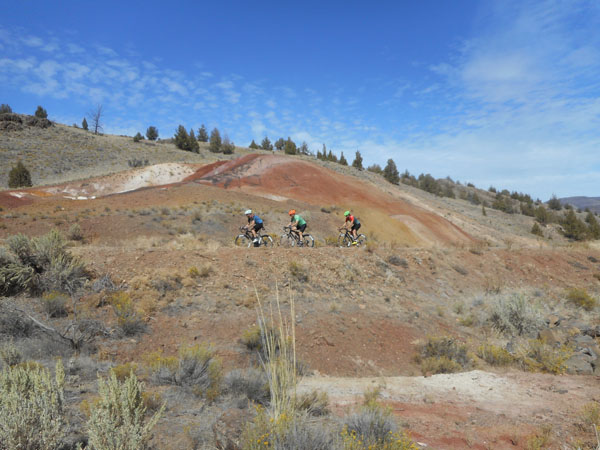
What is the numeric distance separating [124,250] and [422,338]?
1020 cm

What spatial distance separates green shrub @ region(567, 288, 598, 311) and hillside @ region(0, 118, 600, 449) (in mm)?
129

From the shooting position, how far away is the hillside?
15.9 ft

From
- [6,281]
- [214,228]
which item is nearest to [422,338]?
[6,281]

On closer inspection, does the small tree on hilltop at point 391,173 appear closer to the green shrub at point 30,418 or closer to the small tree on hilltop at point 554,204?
the small tree on hilltop at point 554,204

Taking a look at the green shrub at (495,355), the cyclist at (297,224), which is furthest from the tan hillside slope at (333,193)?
the green shrub at (495,355)

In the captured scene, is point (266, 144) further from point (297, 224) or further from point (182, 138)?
point (297, 224)

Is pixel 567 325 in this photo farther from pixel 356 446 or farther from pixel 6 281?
pixel 6 281

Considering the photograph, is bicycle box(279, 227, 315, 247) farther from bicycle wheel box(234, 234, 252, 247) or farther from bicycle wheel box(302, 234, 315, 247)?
bicycle wheel box(234, 234, 252, 247)

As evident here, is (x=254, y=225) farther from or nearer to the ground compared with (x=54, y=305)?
farther from the ground

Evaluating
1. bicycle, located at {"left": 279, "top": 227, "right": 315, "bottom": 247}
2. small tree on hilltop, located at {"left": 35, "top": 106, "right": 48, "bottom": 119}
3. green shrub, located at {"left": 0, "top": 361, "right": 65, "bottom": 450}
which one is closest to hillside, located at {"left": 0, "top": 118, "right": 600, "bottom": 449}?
green shrub, located at {"left": 0, "top": 361, "right": 65, "bottom": 450}

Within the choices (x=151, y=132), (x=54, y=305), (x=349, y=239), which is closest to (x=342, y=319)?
(x=54, y=305)

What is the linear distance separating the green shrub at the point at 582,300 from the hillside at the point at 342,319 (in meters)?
0.13

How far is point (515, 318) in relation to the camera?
412 inches

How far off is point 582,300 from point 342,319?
9.95 meters
